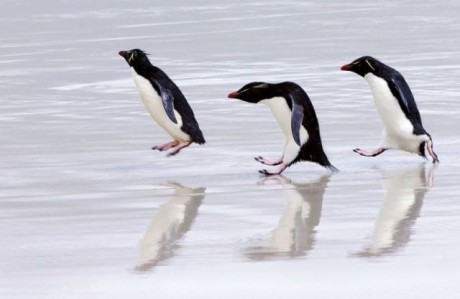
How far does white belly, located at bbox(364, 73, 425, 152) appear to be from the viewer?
8531mm

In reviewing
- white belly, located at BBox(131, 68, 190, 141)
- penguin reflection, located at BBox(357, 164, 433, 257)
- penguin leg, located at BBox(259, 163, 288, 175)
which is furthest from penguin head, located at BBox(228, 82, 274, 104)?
penguin reflection, located at BBox(357, 164, 433, 257)

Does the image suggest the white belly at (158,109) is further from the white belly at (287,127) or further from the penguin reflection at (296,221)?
the penguin reflection at (296,221)

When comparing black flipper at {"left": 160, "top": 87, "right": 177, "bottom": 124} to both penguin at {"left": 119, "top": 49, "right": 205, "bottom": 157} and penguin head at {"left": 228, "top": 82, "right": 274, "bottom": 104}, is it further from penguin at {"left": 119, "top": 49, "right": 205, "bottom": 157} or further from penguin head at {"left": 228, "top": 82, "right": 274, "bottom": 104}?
penguin head at {"left": 228, "top": 82, "right": 274, "bottom": 104}

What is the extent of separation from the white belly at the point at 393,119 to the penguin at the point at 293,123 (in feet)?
1.56

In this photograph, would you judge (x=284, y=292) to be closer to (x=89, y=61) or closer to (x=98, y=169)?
(x=98, y=169)

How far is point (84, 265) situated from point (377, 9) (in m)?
16.5

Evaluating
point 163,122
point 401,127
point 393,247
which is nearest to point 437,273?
point 393,247

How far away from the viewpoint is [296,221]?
6574 millimetres

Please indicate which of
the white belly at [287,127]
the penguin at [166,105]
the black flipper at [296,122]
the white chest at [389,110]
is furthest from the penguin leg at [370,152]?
the penguin at [166,105]

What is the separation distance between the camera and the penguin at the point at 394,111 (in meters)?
8.52

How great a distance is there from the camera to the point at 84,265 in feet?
18.5

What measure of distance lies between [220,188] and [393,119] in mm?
1424

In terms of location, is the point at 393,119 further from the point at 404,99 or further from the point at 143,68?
the point at 143,68

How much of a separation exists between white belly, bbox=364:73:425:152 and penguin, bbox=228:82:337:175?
0.48 meters
